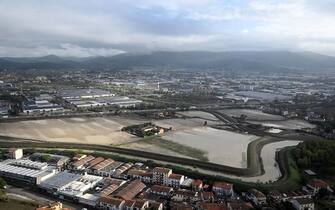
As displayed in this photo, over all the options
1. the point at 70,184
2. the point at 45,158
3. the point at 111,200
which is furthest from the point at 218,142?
the point at 111,200

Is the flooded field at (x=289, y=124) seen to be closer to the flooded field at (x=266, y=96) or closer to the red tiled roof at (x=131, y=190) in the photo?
the flooded field at (x=266, y=96)

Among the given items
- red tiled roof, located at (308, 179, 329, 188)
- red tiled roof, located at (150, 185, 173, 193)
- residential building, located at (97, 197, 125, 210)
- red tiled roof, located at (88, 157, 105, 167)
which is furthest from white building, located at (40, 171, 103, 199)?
red tiled roof, located at (308, 179, 329, 188)

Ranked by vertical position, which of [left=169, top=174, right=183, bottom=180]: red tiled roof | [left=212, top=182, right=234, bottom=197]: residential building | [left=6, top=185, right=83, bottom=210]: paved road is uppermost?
[left=169, top=174, right=183, bottom=180]: red tiled roof

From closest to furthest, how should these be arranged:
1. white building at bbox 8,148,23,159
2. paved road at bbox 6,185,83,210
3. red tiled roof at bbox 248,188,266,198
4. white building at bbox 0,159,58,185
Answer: paved road at bbox 6,185,83,210
red tiled roof at bbox 248,188,266,198
white building at bbox 0,159,58,185
white building at bbox 8,148,23,159

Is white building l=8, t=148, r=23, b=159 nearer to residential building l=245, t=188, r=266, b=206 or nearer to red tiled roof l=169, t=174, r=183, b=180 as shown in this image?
red tiled roof l=169, t=174, r=183, b=180

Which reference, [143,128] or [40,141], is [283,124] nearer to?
[143,128]

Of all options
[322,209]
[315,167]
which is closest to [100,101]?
[315,167]
